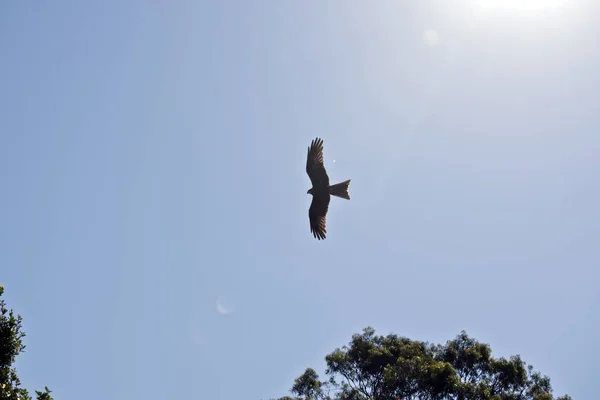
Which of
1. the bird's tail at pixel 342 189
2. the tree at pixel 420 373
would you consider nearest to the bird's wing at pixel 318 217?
the bird's tail at pixel 342 189

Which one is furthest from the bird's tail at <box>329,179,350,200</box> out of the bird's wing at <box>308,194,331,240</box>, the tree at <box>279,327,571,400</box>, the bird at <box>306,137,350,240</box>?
the tree at <box>279,327,571,400</box>

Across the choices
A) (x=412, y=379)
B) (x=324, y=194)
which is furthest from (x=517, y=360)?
(x=324, y=194)

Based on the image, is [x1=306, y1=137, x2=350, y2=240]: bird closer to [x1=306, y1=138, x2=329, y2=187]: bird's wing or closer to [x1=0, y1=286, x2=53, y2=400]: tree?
[x1=306, y1=138, x2=329, y2=187]: bird's wing

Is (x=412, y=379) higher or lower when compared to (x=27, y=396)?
higher

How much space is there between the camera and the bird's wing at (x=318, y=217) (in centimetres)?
1642

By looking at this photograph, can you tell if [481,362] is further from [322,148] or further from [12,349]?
[12,349]

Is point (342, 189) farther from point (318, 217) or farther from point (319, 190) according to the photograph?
point (318, 217)

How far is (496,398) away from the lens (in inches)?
687

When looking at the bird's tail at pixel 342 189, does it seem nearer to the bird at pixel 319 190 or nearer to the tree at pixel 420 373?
the bird at pixel 319 190

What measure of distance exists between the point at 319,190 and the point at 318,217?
47.0 inches

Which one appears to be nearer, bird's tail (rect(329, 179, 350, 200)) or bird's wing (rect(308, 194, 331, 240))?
bird's tail (rect(329, 179, 350, 200))

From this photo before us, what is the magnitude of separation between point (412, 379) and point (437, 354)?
11.5ft

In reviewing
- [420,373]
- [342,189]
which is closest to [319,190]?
[342,189]

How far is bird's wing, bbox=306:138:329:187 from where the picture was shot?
51.3ft
